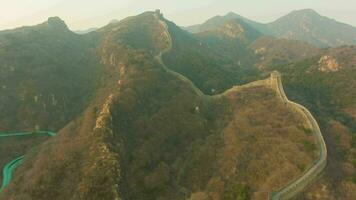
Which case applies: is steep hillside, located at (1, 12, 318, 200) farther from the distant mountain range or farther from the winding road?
the winding road

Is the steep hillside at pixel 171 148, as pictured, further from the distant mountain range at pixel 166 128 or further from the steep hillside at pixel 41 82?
the steep hillside at pixel 41 82

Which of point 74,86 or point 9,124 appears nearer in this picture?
point 9,124

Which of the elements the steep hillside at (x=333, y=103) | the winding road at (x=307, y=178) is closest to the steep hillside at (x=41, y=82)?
the steep hillside at (x=333, y=103)

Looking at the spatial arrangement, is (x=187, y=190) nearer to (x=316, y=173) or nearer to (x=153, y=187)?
(x=153, y=187)

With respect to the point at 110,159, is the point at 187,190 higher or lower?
lower

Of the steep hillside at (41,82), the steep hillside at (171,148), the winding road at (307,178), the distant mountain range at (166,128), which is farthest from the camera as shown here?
the steep hillside at (41,82)

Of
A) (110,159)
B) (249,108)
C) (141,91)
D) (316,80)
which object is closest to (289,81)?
(316,80)

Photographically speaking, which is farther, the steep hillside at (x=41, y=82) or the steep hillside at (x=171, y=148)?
the steep hillside at (x=41, y=82)
